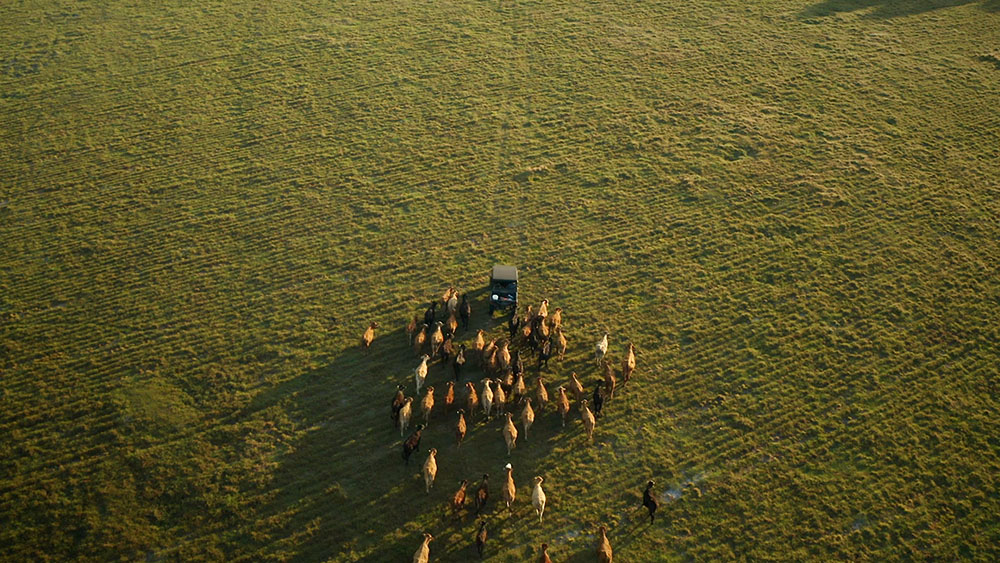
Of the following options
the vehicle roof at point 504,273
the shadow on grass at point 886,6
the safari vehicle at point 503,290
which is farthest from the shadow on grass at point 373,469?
the shadow on grass at point 886,6

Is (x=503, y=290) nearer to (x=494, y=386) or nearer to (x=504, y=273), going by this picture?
(x=504, y=273)

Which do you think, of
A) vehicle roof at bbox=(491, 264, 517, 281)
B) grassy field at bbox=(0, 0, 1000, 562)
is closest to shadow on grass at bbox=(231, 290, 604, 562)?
grassy field at bbox=(0, 0, 1000, 562)

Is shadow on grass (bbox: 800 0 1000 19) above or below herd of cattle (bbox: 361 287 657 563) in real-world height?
above

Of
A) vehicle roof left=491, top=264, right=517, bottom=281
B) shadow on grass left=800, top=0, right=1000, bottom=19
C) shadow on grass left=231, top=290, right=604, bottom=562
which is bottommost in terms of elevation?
shadow on grass left=231, top=290, right=604, bottom=562

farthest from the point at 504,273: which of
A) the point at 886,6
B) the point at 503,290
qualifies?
the point at 886,6

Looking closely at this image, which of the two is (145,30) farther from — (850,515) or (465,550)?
(850,515)

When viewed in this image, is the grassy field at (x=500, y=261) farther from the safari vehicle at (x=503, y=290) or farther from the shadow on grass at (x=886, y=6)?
the safari vehicle at (x=503, y=290)

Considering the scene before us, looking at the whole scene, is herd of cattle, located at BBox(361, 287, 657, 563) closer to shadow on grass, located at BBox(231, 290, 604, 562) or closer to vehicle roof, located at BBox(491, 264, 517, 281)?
shadow on grass, located at BBox(231, 290, 604, 562)
